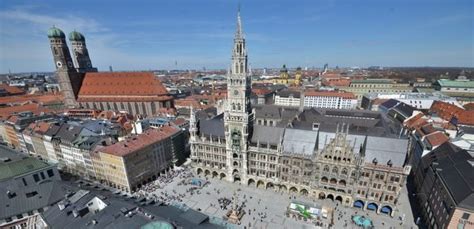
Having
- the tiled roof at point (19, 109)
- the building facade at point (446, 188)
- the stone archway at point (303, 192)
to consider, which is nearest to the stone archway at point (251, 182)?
the stone archway at point (303, 192)

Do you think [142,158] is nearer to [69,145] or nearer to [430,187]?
[69,145]

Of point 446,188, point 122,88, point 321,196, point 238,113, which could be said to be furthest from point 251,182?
point 122,88

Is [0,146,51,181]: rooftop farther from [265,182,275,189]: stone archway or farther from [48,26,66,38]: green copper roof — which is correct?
[48,26,66,38]: green copper roof

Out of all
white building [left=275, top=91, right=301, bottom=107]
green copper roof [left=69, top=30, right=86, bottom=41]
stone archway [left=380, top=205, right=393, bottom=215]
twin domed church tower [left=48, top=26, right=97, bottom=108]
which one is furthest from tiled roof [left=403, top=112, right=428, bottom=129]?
green copper roof [left=69, top=30, right=86, bottom=41]

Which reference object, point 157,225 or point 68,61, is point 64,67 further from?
point 157,225

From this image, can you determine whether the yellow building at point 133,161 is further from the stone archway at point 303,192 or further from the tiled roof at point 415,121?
the tiled roof at point 415,121
